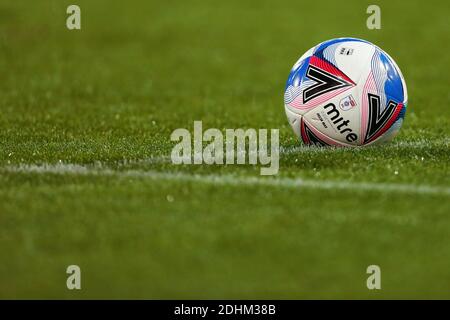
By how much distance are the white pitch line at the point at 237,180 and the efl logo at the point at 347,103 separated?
4.02ft

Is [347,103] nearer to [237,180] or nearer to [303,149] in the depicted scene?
[303,149]

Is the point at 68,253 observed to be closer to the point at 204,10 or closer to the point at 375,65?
the point at 375,65

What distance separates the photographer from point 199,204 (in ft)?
23.2

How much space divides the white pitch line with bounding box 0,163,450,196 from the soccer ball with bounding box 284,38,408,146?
118 cm

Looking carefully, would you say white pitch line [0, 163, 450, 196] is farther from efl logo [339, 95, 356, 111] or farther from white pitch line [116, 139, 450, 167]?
efl logo [339, 95, 356, 111]

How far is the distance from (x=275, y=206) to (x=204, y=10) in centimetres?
1720

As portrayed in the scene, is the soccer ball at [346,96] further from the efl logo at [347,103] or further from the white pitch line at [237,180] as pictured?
the white pitch line at [237,180]

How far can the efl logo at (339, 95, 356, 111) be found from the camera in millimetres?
8688

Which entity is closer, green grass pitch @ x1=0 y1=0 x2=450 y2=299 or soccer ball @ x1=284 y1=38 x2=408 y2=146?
green grass pitch @ x1=0 y1=0 x2=450 y2=299

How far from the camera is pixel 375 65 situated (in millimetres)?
8836

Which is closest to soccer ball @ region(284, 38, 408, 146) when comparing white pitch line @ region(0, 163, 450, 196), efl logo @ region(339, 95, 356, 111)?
efl logo @ region(339, 95, 356, 111)

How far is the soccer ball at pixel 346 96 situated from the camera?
871 cm

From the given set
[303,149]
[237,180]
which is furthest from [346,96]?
[237,180]

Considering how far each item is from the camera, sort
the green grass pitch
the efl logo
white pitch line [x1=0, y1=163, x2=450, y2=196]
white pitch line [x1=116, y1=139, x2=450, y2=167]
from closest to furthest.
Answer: the green grass pitch
white pitch line [x1=0, y1=163, x2=450, y2=196]
white pitch line [x1=116, y1=139, x2=450, y2=167]
the efl logo
